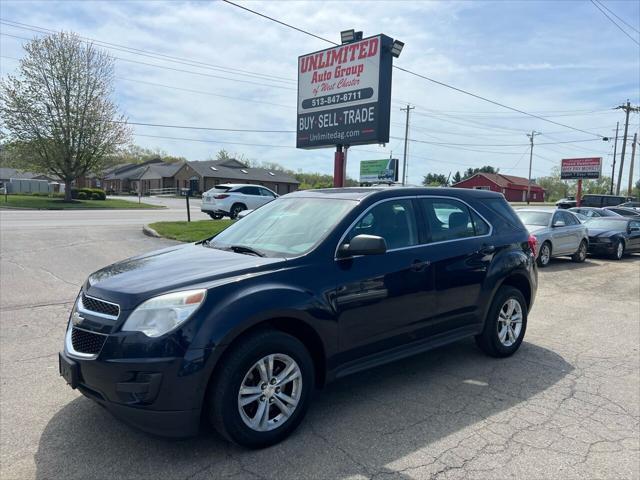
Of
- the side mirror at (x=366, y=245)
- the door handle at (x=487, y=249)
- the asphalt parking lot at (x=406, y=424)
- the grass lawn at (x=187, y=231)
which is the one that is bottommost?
the asphalt parking lot at (x=406, y=424)

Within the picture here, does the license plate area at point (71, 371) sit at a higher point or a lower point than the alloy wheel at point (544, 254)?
higher

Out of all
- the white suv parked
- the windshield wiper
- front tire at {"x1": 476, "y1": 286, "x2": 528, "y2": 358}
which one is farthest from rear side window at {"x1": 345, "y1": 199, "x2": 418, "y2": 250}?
the white suv parked

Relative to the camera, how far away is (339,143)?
15.5 m

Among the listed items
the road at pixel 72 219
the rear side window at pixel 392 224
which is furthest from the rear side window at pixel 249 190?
the rear side window at pixel 392 224

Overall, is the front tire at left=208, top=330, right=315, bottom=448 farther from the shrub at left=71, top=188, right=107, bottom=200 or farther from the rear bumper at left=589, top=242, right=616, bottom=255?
the shrub at left=71, top=188, right=107, bottom=200

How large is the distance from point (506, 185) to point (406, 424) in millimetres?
92463

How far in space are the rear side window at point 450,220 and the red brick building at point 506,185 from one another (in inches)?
3305

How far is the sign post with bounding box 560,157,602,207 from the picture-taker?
4866 cm

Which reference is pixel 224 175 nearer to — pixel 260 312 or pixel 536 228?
pixel 536 228

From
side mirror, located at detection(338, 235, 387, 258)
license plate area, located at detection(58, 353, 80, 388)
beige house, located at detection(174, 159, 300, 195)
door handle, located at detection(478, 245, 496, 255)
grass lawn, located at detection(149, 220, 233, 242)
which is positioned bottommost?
grass lawn, located at detection(149, 220, 233, 242)

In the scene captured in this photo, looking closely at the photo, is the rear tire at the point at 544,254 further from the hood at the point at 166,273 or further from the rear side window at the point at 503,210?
the hood at the point at 166,273

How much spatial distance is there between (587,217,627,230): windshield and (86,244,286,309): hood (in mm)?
15439

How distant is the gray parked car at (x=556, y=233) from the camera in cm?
1241

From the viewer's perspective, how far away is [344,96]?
1519cm
